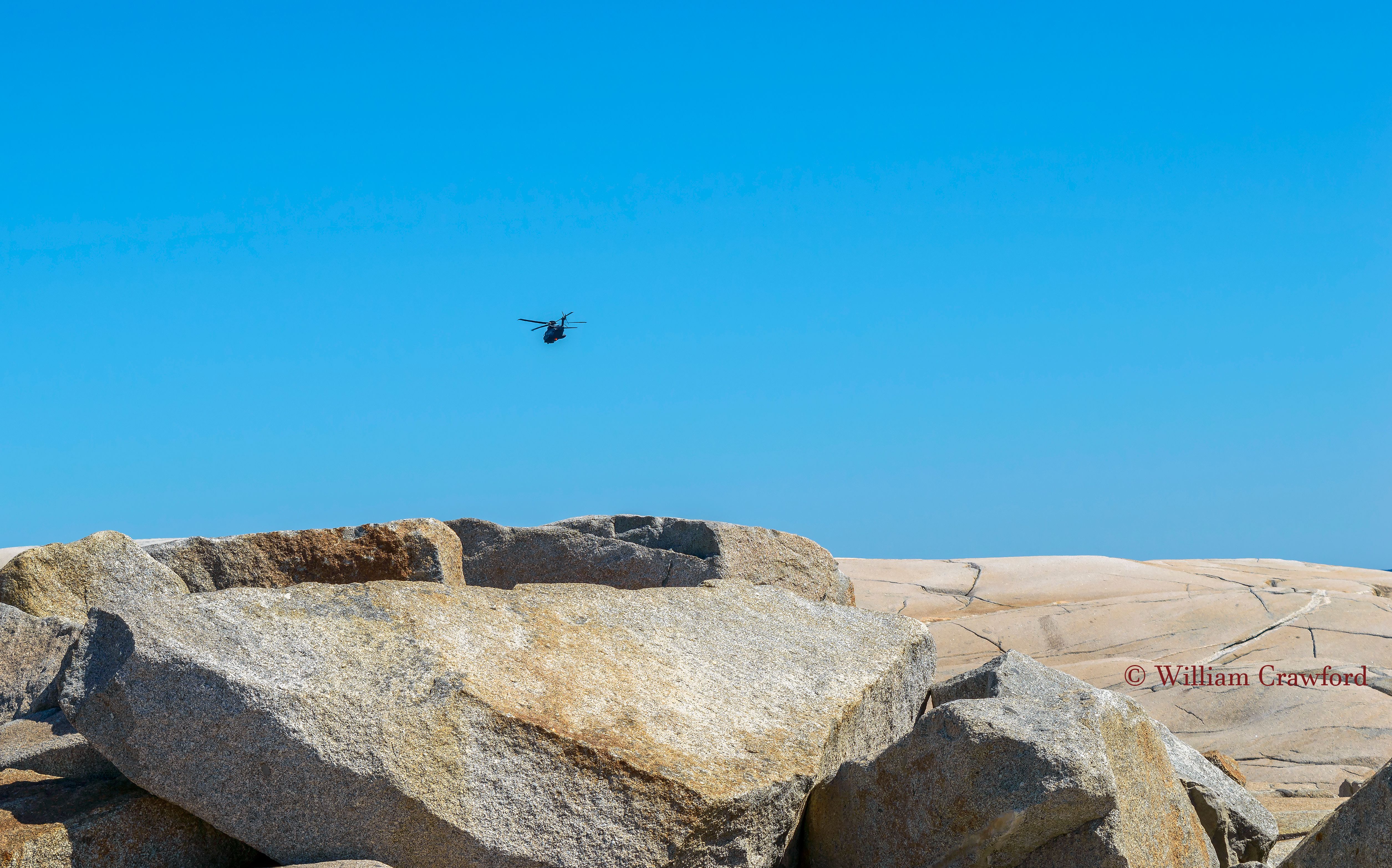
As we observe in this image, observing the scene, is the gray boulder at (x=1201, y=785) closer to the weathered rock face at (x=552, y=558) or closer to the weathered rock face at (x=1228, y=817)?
the weathered rock face at (x=1228, y=817)

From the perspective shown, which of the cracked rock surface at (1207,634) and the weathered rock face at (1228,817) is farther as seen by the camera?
the cracked rock surface at (1207,634)

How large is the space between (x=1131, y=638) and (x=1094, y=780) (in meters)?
7.43

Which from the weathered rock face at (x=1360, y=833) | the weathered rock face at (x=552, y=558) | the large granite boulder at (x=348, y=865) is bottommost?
the large granite boulder at (x=348, y=865)

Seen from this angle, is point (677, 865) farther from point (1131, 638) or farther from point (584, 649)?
point (1131, 638)

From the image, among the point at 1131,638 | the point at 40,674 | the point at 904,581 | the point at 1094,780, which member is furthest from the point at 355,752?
the point at 904,581

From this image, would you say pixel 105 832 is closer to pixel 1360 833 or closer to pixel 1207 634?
pixel 1360 833

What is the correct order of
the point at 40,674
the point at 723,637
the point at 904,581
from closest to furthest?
the point at 723,637 < the point at 40,674 < the point at 904,581

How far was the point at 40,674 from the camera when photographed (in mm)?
4027

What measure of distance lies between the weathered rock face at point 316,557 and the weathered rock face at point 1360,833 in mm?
3070

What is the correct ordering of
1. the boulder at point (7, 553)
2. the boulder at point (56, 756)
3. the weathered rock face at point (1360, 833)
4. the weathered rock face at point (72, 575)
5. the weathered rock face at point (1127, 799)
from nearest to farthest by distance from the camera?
1. the weathered rock face at point (1360, 833)
2. the weathered rock face at point (1127, 799)
3. the boulder at point (56, 756)
4. the weathered rock face at point (72, 575)
5. the boulder at point (7, 553)

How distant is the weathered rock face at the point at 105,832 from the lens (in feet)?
8.50

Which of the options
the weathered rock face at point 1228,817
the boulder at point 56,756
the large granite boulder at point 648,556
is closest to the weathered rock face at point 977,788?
the weathered rock face at point 1228,817

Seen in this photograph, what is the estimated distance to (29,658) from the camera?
408 cm

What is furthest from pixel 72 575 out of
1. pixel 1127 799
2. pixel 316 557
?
pixel 1127 799
